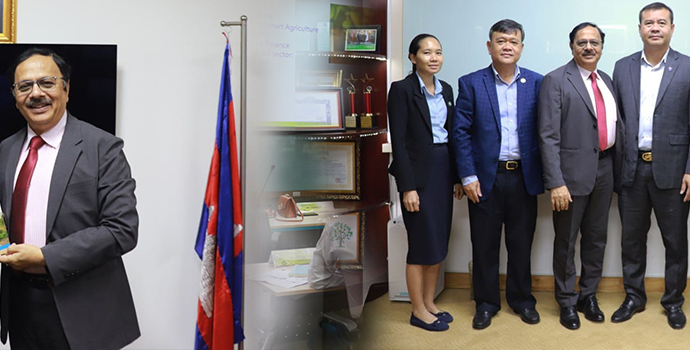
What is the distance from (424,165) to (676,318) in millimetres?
1274

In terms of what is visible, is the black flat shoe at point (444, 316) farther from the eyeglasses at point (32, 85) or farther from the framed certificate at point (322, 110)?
the eyeglasses at point (32, 85)

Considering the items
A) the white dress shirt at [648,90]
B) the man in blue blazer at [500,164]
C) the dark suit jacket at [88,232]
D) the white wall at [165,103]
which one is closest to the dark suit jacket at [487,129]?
the man in blue blazer at [500,164]

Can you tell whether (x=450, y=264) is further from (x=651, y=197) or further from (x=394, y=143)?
(x=651, y=197)

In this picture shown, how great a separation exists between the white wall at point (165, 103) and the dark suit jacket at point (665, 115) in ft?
4.82

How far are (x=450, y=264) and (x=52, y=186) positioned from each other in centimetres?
168

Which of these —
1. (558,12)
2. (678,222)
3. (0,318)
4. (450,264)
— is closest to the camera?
(0,318)

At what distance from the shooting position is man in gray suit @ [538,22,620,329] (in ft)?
7.31

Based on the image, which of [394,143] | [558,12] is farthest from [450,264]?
[558,12]

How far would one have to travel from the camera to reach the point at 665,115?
229 centimetres

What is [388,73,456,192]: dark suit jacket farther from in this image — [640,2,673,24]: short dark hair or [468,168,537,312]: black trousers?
[640,2,673,24]: short dark hair

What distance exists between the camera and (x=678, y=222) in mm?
2422

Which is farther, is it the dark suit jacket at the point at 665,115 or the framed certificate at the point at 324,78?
the dark suit jacket at the point at 665,115

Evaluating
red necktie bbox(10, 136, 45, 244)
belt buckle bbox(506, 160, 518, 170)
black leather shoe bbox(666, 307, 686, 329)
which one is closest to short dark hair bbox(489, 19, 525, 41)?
belt buckle bbox(506, 160, 518, 170)

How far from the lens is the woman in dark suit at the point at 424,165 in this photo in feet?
7.01
